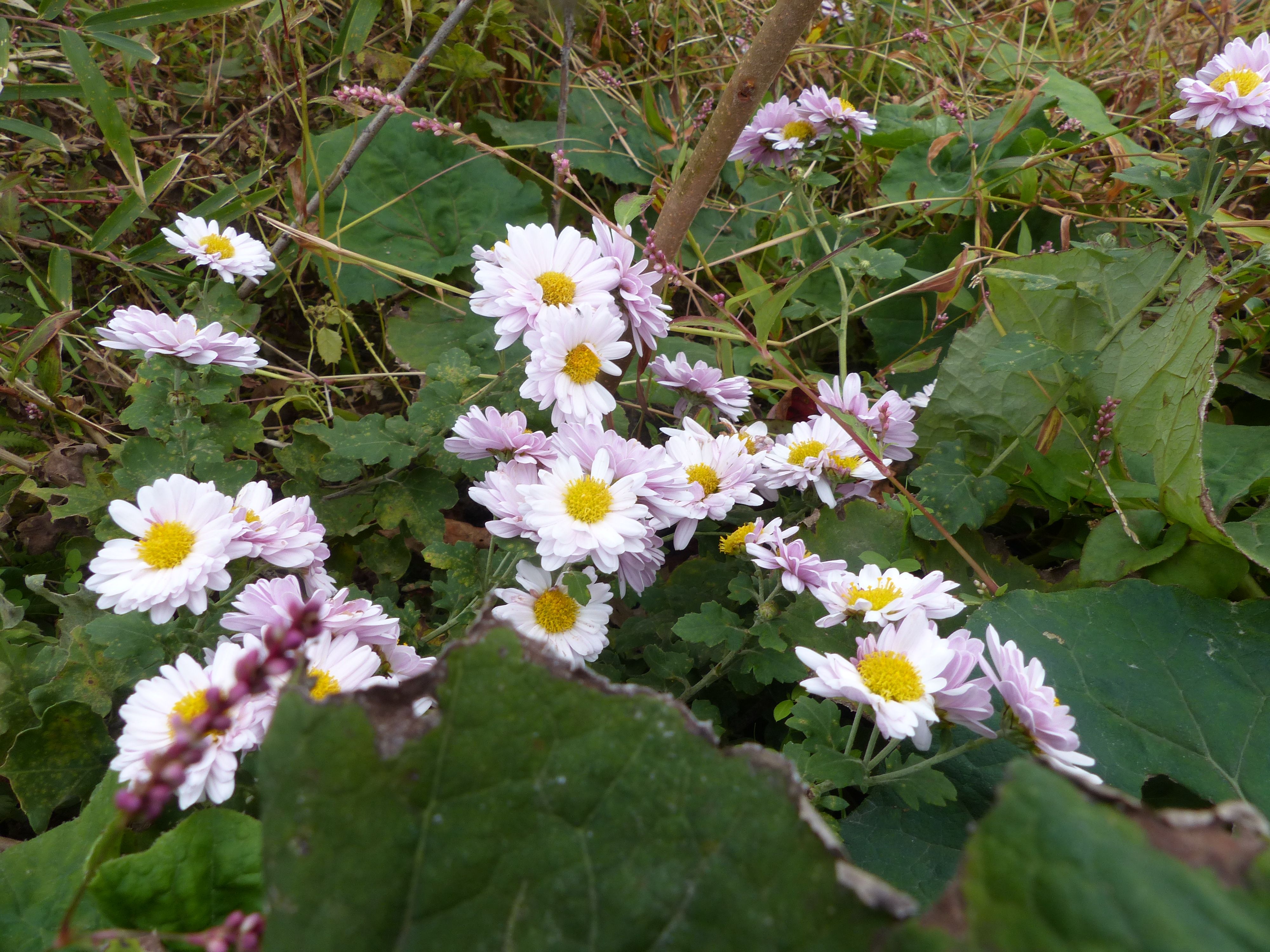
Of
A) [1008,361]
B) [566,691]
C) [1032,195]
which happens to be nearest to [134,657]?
[566,691]

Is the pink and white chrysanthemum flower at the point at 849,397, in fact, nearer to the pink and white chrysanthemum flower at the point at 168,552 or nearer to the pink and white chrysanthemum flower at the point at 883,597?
the pink and white chrysanthemum flower at the point at 883,597

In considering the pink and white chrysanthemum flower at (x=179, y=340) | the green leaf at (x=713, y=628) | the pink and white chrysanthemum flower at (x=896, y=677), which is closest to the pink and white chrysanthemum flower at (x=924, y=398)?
the green leaf at (x=713, y=628)

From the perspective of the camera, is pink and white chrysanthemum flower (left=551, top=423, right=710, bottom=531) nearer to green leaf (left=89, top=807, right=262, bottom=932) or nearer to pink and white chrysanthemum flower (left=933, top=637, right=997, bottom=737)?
pink and white chrysanthemum flower (left=933, top=637, right=997, bottom=737)

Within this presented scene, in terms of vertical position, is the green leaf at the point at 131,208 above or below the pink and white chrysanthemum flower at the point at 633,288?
below

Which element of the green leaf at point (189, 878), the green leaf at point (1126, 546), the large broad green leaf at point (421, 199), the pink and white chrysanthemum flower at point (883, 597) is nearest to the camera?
the green leaf at point (189, 878)

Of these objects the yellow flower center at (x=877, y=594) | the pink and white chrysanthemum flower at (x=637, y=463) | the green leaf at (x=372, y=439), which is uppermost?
the pink and white chrysanthemum flower at (x=637, y=463)

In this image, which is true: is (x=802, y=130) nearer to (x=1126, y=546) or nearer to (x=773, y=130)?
(x=773, y=130)
